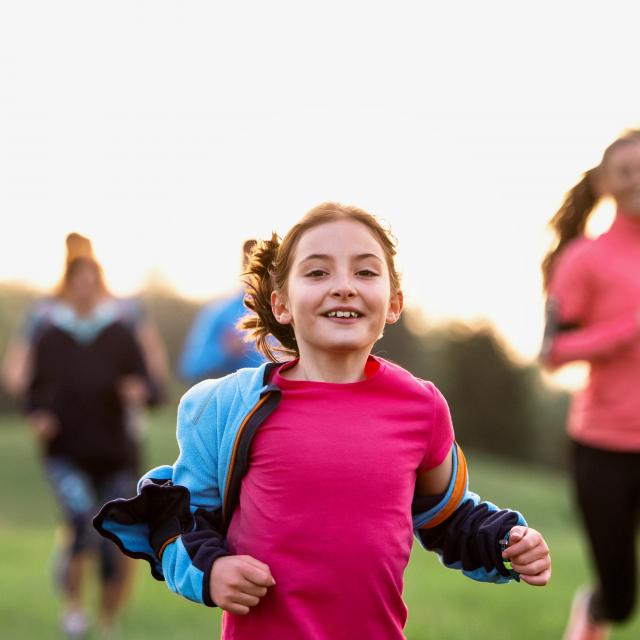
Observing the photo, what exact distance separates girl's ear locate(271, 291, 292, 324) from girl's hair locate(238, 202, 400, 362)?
0.08 feet

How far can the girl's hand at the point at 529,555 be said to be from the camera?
2.97 m

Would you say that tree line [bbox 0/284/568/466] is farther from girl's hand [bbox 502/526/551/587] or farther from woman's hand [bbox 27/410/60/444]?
girl's hand [bbox 502/526/551/587]

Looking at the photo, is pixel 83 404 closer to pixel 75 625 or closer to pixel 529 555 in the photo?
pixel 75 625

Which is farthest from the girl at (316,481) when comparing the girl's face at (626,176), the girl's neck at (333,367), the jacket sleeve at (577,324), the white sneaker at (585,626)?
the white sneaker at (585,626)

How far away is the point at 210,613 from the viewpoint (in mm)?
8617

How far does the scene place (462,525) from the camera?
317 centimetres

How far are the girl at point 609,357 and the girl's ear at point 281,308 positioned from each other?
242cm

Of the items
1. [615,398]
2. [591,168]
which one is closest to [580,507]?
[615,398]

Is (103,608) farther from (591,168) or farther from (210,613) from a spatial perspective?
(591,168)

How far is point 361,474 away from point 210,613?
19.6 ft

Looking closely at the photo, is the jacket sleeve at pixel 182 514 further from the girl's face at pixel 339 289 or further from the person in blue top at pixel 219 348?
the person in blue top at pixel 219 348

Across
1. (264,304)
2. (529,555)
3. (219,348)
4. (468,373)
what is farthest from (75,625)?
(468,373)

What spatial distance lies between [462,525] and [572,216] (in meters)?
3.03

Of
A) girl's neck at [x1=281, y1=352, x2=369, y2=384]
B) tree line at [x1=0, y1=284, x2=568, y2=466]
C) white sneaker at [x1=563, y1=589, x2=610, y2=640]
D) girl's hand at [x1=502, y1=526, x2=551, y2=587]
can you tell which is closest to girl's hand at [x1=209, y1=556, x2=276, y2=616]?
girl's neck at [x1=281, y1=352, x2=369, y2=384]
